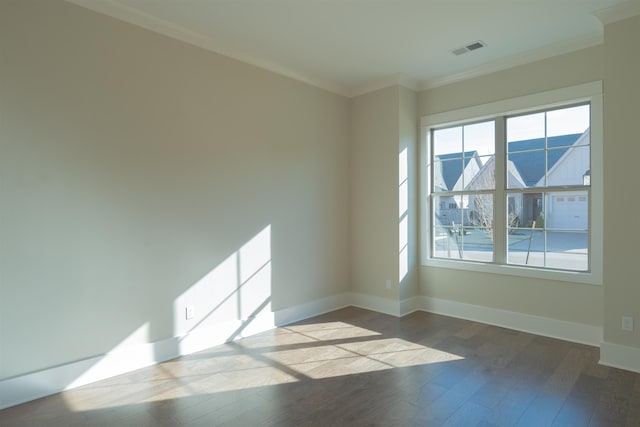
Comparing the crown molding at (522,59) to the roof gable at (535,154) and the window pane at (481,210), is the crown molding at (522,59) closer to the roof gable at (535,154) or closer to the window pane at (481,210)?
the roof gable at (535,154)

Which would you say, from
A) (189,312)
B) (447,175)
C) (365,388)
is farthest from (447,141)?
(189,312)

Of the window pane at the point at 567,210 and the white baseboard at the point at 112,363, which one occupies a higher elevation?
the window pane at the point at 567,210

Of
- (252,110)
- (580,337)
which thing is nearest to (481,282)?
(580,337)

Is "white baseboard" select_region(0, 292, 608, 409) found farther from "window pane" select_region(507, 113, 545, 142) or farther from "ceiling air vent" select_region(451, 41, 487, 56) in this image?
"ceiling air vent" select_region(451, 41, 487, 56)

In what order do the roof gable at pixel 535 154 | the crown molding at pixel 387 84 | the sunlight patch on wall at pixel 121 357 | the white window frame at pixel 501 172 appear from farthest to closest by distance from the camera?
the crown molding at pixel 387 84, the roof gable at pixel 535 154, the white window frame at pixel 501 172, the sunlight patch on wall at pixel 121 357

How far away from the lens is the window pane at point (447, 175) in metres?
4.54

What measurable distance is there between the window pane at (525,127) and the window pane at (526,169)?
183mm

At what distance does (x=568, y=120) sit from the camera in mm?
3721

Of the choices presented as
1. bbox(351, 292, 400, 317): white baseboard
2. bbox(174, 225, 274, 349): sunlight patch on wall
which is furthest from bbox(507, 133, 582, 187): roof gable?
bbox(174, 225, 274, 349): sunlight patch on wall

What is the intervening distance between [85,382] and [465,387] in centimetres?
288

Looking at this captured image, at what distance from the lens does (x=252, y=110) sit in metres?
3.87

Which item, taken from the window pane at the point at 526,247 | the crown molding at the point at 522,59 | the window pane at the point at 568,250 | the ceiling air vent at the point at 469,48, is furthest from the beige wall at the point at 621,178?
the ceiling air vent at the point at 469,48

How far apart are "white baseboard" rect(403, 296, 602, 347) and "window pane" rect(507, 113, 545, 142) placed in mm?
1943

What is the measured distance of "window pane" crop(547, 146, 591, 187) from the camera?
11.9 feet
